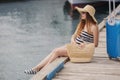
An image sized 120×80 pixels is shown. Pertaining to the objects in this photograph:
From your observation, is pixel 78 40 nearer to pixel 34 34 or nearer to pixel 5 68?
pixel 5 68

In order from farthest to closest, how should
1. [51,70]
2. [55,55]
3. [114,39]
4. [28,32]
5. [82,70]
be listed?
[28,32] → [55,55] → [114,39] → [82,70] → [51,70]

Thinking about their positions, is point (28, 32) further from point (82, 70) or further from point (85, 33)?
point (82, 70)

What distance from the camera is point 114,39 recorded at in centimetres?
573

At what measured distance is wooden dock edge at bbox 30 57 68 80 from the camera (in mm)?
5094

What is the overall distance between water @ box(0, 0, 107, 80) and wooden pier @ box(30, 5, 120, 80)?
3184 mm

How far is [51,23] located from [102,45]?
33.4ft

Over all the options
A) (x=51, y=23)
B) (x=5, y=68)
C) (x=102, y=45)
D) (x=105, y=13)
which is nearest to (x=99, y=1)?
(x=105, y=13)

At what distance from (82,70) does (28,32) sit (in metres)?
9.81

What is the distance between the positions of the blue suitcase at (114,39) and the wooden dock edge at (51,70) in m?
0.70

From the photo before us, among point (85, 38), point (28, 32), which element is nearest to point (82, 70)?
point (85, 38)

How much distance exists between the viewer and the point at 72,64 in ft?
19.0

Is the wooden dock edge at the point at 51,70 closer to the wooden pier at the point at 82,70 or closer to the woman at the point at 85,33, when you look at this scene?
the wooden pier at the point at 82,70

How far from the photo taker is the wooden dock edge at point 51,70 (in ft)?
16.7

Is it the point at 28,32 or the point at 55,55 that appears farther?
the point at 28,32
